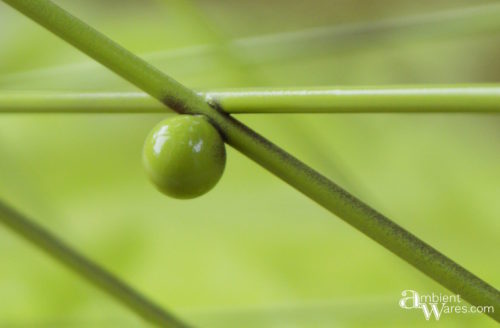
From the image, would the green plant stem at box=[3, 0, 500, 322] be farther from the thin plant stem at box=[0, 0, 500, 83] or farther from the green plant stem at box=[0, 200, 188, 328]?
the thin plant stem at box=[0, 0, 500, 83]

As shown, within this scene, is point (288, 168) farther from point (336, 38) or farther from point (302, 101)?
point (336, 38)

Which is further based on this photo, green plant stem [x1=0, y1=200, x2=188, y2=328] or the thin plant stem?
the thin plant stem

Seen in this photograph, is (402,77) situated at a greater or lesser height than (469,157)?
greater

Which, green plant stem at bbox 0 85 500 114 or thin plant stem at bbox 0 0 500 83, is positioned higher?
thin plant stem at bbox 0 0 500 83

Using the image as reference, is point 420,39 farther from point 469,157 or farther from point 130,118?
point 130,118

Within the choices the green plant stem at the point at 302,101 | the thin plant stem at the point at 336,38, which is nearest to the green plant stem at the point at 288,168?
the green plant stem at the point at 302,101

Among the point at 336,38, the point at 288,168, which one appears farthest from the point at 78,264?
the point at 336,38

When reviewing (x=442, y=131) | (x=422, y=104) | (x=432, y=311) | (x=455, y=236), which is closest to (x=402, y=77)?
(x=442, y=131)

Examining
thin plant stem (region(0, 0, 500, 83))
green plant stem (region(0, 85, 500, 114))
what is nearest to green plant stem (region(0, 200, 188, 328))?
green plant stem (region(0, 85, 500, 114))
